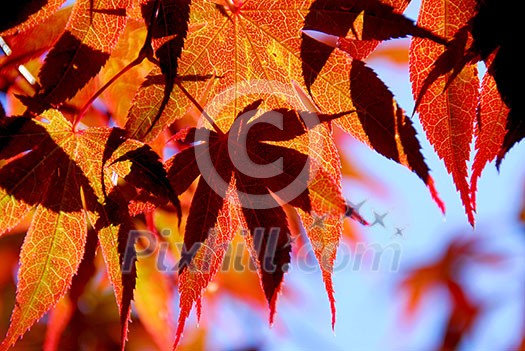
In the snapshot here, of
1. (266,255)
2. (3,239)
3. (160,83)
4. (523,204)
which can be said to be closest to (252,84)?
(160,83)

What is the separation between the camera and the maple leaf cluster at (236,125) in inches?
28.7

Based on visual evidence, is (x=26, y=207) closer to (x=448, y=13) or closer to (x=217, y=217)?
(x=217, y=217)

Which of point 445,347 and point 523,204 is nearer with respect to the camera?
point 523,204

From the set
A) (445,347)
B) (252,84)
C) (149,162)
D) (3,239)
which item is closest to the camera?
(149,162)

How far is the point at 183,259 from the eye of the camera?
80cm

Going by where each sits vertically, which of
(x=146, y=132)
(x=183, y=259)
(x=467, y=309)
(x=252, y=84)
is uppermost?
(x=467, y=309)

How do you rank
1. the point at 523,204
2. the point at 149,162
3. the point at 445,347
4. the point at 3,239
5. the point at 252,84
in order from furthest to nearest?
1. the point at 445,347
2. the point at 523,204
3. the point at 3,239
4. the point at 252,84
5. the point at 149,162

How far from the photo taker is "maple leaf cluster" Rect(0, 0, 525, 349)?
729mm

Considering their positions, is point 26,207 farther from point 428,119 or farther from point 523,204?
point 523,204

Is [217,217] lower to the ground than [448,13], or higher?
lower

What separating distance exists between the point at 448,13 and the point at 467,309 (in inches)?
96.6

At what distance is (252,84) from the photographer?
0.85m

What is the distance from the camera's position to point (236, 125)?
84cm

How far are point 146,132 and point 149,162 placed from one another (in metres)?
0.06
